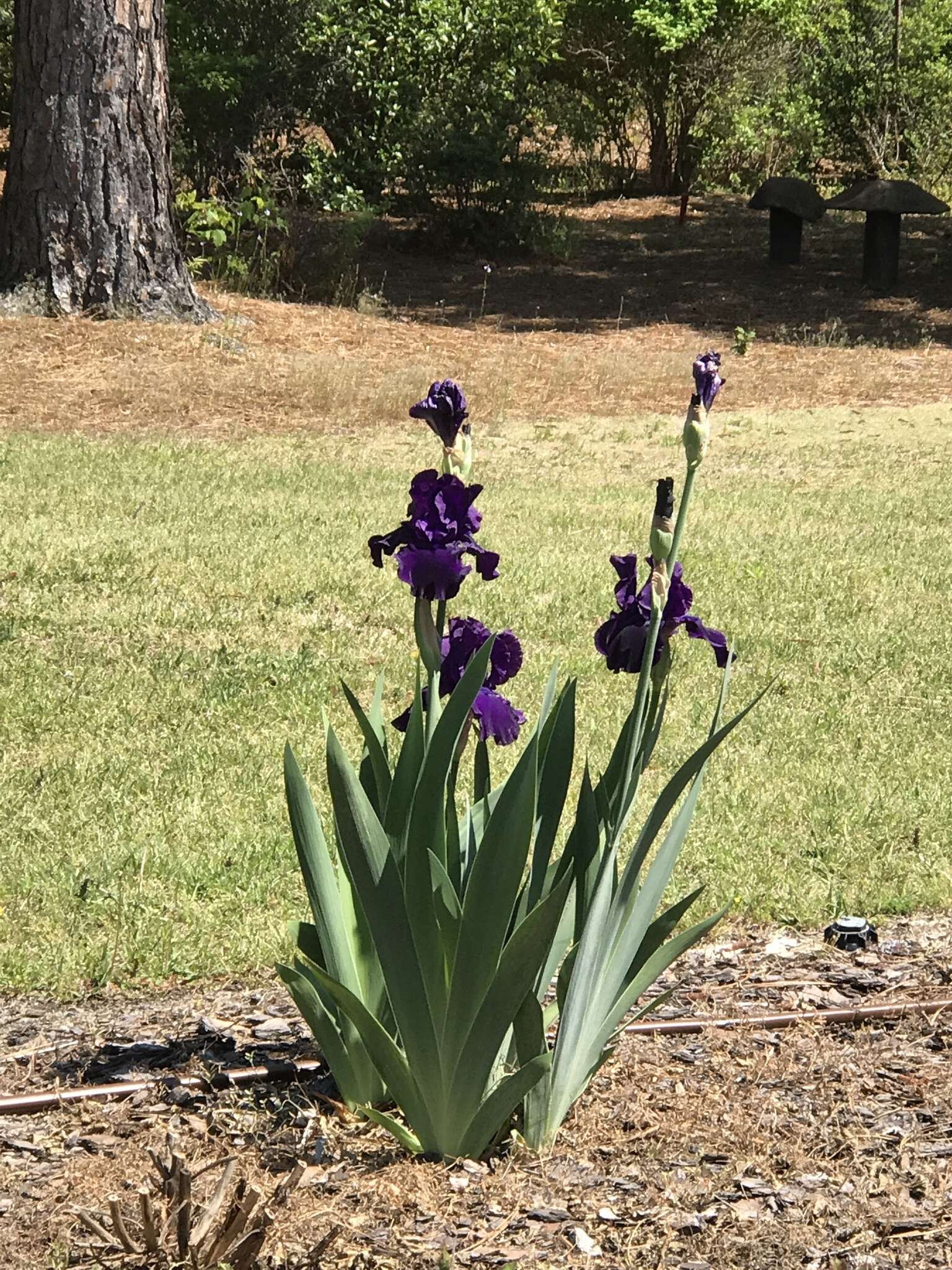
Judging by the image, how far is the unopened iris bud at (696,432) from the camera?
7.67 ft

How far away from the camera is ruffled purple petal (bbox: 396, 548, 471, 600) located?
2.48 meters

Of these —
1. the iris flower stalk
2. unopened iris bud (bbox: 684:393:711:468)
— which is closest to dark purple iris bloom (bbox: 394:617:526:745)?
the iris flower stalk

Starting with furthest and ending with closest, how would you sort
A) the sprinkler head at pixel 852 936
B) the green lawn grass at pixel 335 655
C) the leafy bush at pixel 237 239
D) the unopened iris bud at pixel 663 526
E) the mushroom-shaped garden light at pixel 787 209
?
the mushroom-shaped garden light at pixel 787 209 → the leafy bush at pixel 237 239 → the green lawn grass at pixel 335 655 → the sprinkler head at pixel 852 936 → the unopened iris bud at pixel 663 526

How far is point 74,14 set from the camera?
38.2 ft

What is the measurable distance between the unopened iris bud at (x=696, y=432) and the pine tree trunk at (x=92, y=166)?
422 inches

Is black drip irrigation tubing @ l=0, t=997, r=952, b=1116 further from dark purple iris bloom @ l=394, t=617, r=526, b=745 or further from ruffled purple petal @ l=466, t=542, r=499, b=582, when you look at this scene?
ruffled purple petal @ l=466, t=542, r=499, b=582

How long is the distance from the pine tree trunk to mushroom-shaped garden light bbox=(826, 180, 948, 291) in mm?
8579

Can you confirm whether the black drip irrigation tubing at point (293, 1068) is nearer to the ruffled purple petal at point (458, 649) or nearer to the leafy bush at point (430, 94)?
the ruffled purple petal at point (458, 649)

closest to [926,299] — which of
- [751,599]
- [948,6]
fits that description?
[948,6]

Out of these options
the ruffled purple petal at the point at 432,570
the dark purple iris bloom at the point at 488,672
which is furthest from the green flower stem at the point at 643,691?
the ruffled purple petal at the point at 432,570

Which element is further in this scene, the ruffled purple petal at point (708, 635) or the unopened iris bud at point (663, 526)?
the ruffled purple petal at point (708, 635)

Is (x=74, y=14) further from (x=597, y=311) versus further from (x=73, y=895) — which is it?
(x=73, y=895)

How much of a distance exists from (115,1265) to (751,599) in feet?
16.5

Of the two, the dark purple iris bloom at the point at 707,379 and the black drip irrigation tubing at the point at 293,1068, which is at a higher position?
the dark purple iris bloom at the point at 707,379
